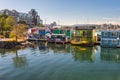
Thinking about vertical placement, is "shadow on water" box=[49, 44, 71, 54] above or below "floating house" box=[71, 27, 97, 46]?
below

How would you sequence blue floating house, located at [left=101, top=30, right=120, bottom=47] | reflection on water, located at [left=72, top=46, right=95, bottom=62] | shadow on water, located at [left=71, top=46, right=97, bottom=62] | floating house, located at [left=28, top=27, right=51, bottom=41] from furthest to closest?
floating house, located at [left=28, top=27, right=51, bottom=41]
blue floating house, located at [left=101, top=30, right=120, bottom=47]
reflection on water, located at [left=72, top=46, right=95, bottom=62]
shadow on water, located at [left=71, top=46, right=97, bottom=62]

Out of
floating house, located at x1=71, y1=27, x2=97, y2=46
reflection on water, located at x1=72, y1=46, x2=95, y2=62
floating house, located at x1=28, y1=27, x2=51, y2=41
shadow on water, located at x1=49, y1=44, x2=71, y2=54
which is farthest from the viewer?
floating house, located at x1=28, y1=27, x2=51, y2=41

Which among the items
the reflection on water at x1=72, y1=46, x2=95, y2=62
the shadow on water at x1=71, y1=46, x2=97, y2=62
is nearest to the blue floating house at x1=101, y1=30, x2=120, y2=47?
the shadow on water at x1=71, y1=46, x2=97, y2=62

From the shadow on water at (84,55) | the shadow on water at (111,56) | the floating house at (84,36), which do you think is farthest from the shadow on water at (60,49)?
the shadow on water at (111,56)

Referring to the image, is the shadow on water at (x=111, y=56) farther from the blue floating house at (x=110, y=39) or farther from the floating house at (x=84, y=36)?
the floating house at (x=84, y=36)

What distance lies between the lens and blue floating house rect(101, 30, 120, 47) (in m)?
67.9

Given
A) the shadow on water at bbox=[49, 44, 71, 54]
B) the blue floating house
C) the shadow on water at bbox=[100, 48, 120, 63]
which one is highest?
the blue floating house

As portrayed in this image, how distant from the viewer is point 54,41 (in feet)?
273

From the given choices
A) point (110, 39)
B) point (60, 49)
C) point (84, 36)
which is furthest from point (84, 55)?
point (84, 36)

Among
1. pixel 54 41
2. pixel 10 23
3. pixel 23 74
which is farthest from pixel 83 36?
pixel 23 74

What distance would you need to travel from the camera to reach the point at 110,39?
68375 mm

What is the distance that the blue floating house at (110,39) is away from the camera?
6794 centimetres

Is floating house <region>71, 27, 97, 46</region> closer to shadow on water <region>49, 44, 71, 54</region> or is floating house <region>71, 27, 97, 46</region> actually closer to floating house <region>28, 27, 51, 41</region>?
shadow on water <region>49, 44, 71, 54</region>

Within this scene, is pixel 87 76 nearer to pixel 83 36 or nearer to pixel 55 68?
pixel 55 68
